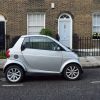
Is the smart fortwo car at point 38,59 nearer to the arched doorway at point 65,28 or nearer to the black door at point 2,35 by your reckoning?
the black door at point 2,35

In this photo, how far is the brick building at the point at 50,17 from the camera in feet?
82.4

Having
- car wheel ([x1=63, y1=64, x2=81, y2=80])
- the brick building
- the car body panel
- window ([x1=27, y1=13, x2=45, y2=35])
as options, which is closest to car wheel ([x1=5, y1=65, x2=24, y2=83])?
the car body panel

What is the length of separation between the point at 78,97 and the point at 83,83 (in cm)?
245

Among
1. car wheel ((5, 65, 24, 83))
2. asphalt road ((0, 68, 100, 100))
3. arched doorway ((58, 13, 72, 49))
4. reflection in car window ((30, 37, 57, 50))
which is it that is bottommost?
asphalt road ((0, 68, 100, 100))

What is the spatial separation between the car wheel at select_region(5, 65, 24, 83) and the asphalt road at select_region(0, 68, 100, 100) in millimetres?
232

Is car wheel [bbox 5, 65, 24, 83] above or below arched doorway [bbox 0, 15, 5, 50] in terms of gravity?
below

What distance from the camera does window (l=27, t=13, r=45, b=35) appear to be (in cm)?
2548

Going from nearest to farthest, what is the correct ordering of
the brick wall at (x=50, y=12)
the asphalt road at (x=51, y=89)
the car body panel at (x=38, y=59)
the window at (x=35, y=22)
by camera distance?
1. the asphalt road at (x=51, y=89)
2. the car body panel at (x=38, y=59)
3. the brick wall at (x=50, y=12)
4. the window at (x=35, y=22)

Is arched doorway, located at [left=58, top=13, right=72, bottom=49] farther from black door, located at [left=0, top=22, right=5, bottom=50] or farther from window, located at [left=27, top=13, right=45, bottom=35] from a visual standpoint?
black door, located at [left=0, top=22, right=5, bottom=50]

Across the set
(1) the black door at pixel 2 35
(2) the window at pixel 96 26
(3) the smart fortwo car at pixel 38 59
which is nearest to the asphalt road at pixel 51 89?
(3) the smart fortwo car at pixel 38 59

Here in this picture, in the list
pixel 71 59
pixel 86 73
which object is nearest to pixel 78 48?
pixel 86 73

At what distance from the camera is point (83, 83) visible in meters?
12.1

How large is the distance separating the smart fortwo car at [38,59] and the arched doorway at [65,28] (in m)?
12.9

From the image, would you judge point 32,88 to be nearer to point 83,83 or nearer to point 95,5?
point 83,83
